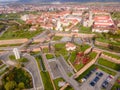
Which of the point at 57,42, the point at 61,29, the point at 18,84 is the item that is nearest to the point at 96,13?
the point at 61,29

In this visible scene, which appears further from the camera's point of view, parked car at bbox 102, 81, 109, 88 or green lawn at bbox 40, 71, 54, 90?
parked car at bbox 102, 81, 109, 88

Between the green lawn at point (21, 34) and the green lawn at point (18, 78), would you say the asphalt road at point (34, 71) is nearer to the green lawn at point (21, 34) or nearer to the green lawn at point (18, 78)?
the green lawn at point (18, 78)

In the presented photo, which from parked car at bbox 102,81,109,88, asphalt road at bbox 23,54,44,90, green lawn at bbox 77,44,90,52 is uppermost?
green lawn at bbox 77,44,90,52

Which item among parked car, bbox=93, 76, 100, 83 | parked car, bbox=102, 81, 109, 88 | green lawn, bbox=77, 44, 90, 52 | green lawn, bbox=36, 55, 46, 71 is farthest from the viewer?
green lawn, bbox=77, 44, 90, 52

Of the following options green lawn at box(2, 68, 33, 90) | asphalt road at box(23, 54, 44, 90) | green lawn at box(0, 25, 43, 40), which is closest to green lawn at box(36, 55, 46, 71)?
asphalt road at box(23, 54, 44, 90)

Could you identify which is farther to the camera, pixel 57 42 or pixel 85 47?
pixel 57 42

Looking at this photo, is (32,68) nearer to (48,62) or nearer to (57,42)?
(48,62)

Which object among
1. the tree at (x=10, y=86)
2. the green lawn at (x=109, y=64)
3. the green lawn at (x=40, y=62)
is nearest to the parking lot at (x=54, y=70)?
the green lawn at (x=40, y=62)

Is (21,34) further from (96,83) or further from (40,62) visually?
(96,83)

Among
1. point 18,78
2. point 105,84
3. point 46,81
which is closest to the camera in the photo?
point 105,84

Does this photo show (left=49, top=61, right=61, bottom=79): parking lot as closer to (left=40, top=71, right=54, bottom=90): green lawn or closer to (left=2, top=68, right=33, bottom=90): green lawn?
(left=40, top=71, right=54, bottom=90): green lawn

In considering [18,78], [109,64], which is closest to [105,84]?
[109,64]
